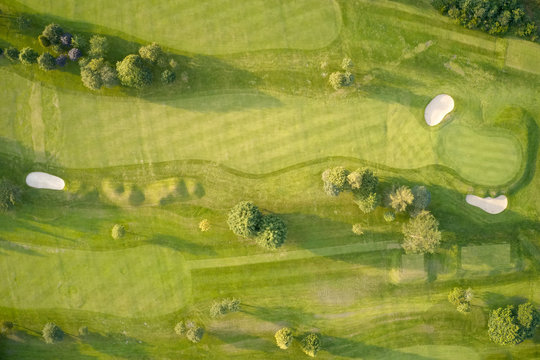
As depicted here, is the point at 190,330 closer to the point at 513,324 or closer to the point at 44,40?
the point at 44,40

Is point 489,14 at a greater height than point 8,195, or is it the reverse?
point 489,14

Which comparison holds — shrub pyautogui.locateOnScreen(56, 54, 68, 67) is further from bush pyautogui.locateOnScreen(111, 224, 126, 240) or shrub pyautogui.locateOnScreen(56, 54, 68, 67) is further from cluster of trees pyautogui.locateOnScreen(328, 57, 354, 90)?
cluster of trees pyautogui.locateOnScreen(328, 57, 354, 90)

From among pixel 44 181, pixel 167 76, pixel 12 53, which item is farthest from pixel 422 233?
pixel 12 53

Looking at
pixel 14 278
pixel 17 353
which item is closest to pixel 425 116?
pixel 14 278

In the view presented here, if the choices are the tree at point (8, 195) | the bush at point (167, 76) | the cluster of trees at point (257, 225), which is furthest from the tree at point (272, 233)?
the tree at point (8, 195)

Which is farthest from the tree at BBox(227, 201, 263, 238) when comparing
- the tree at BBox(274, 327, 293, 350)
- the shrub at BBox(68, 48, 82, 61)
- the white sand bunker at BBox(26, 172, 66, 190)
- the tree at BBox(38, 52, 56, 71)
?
the tree at BBox(38, 52, 56, 71)

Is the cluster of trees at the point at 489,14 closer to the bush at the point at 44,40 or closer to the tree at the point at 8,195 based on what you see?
the bush at the point at 44,40

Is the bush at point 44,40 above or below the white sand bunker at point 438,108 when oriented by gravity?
above
